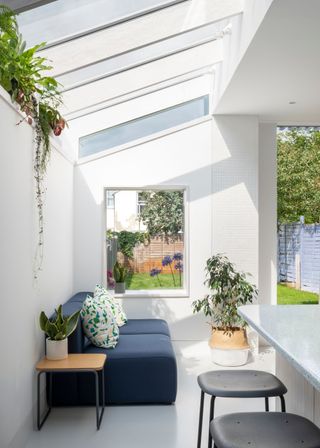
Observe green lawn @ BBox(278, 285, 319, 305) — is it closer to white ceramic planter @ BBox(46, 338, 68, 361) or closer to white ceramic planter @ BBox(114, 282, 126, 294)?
white ceramic planter @ BBox(114, 282, 126, 294)

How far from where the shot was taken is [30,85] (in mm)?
3451

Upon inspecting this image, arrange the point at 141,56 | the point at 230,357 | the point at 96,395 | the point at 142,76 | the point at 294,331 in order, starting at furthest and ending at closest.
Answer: the point at 230,357 < the point at 142,76 < the point at 141,56 < the point at 96,395 < the point at 294,331

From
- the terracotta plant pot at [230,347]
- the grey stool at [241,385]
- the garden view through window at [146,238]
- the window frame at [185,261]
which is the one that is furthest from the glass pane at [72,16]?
Answer: the terracotta plant pot at [230,347]

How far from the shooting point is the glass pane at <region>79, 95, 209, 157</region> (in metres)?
6.30

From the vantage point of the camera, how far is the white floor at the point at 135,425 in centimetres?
361

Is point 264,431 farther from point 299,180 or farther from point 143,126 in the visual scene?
point 299,180

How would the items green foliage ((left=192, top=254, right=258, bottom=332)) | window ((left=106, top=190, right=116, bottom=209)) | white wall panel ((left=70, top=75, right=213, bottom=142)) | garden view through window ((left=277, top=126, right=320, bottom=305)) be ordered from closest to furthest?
1. green foliage ((left=192, top=254, right=258, bottom=332))
2. white wall panel ((left=70, top=75, right=213, bottom=142))
3. window ((left=106, top=190, right=116, bottom=209))
4. garden view through window ((left=277, top=126, right=320, bottom=305))

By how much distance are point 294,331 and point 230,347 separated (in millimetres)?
3550

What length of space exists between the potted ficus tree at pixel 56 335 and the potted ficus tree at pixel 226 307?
207 cm

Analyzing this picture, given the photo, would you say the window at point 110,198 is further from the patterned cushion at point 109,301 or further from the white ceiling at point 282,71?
the white ceiling at point 282,71

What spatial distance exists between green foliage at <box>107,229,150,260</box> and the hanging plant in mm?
2296

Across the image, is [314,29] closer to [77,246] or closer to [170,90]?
[170,90]

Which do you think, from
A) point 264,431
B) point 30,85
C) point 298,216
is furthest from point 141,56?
point 298,216

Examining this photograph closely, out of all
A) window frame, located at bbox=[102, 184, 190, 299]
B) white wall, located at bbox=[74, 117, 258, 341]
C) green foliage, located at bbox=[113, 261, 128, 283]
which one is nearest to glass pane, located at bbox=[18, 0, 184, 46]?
white wall, located at bbox=[74, 117, 258, 341]
